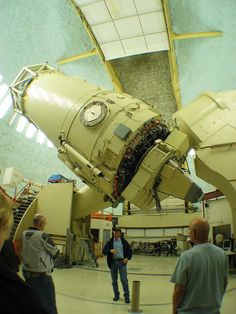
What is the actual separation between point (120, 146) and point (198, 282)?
9.85 ft

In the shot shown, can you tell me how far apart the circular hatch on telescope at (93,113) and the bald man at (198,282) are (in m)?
3.31

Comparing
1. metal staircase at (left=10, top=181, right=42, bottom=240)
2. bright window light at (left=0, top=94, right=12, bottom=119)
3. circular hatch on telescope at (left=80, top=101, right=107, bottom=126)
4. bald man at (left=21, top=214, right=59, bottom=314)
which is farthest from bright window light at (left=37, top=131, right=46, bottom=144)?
bald man at (left=21, top=214, right=59, bottom=314)

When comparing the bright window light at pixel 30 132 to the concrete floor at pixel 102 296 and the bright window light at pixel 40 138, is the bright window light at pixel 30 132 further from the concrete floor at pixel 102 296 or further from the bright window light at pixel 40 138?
the concrete floor at pixel 102 296

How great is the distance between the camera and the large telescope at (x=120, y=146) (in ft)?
16.5

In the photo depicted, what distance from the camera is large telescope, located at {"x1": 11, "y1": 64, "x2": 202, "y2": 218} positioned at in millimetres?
5031

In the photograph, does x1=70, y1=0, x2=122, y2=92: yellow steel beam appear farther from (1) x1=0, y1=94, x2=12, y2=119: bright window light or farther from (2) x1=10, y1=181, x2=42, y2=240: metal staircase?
(2) x1=10, y1=181, x2=42, y2=240: metal staircase

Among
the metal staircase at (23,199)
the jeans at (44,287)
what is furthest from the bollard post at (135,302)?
the metal staircase at (23,199)

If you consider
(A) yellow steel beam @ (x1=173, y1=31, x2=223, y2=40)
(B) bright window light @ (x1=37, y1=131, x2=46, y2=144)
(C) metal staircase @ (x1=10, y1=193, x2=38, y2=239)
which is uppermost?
(A) yellow steel beam @ (x1=173, y1=31, x2=223, y2=40)

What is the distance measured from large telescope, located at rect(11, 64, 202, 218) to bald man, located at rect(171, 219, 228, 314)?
256cm

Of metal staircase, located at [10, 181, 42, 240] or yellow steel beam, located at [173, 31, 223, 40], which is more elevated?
yellow steel beam, located at [173, 31, 223, 40]

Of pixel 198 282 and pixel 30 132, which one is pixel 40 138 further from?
pixel 198 282

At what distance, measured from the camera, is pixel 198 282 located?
2.34 metres

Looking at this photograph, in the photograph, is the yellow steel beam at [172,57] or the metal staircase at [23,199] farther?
the yellow steel beam at [172,57]

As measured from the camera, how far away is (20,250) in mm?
3453
